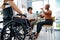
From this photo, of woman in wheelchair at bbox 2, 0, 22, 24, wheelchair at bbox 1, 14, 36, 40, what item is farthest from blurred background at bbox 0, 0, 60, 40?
wheelchair at bbox 1, 14, 36, 40

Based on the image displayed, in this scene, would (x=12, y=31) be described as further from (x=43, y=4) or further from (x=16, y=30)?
(x=43, y=4)

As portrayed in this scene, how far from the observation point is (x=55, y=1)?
6676mm

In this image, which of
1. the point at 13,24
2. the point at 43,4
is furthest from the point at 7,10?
the point at 43,4

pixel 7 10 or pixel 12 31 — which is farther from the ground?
pixel 7 10

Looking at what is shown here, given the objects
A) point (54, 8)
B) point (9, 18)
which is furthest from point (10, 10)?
point (54, 8)

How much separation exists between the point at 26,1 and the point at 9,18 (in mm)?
3216

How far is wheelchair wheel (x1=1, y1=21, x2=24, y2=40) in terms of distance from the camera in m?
3.08

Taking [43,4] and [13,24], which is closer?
[13,24]

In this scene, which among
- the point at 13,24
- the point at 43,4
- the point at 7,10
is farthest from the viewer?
the point at 43,4

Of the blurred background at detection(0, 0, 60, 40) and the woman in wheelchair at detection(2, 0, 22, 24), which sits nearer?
the woman in wheelchair at detection(2, 0, 22, 24)

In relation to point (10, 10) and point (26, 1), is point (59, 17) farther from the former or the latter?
point (10, 10)

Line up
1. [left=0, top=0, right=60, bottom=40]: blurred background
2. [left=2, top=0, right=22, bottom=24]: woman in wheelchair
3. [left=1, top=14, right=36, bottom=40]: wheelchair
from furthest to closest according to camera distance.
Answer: [left=0, top=0, right=60, bottom=40]: blurred background, [left=2, top=0, right=22, bottom=24]: woman in wheelchair, [left=1, top=14, right=36, bottom=40]: wheelchair

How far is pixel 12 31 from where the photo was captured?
3.11 m

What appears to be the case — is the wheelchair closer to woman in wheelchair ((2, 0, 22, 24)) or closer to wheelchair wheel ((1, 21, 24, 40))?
wheelchair wheel ((1, 21, 24, 40))
